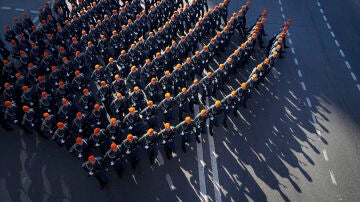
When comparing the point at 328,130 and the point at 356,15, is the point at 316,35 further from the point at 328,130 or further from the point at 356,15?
the point at 328,130

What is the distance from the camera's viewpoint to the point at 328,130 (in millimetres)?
15406

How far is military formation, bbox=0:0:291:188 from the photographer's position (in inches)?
510

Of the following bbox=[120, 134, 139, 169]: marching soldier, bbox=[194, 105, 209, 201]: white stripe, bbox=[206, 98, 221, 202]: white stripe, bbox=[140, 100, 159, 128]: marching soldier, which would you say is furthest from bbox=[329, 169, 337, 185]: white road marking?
bbox=[120, 134, 139, 169]: marching soldier

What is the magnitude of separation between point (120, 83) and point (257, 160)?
7.38 meters

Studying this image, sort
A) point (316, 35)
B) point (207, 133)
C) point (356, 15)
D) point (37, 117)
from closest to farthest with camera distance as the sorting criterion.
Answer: point (37, 117)
point (207, 133)
point (316, 35)
point (356, 15)

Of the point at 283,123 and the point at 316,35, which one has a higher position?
the point at 316,35

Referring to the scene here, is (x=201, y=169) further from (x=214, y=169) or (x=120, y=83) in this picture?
(x=120, y=83)

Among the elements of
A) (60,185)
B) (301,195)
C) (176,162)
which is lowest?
(301,195)

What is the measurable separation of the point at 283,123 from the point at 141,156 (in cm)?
739

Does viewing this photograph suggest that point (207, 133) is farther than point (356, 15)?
No

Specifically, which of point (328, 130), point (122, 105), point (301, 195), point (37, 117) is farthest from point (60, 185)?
point (328, 130)

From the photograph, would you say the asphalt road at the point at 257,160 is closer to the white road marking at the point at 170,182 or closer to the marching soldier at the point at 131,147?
the white road marking at the point at 170,182

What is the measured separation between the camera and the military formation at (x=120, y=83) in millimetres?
12961

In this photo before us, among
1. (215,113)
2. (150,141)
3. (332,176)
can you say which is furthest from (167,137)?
(332,176)
